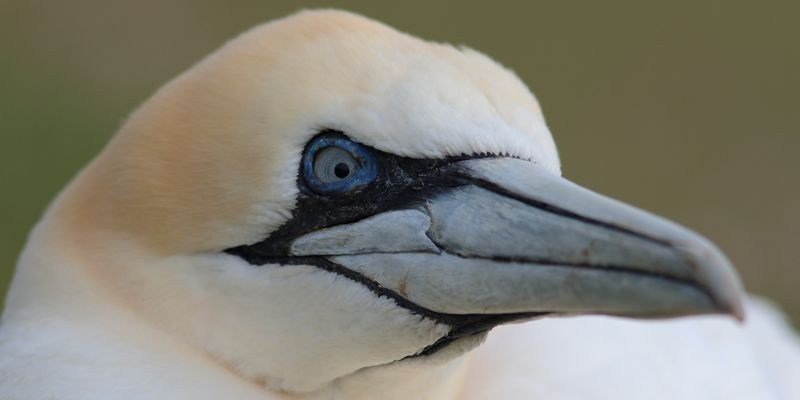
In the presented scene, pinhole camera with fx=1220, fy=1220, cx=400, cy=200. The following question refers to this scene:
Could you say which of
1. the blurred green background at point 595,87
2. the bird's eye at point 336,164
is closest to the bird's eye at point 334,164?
the bird's eye at point 336,164

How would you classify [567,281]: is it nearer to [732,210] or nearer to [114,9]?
[732,210]

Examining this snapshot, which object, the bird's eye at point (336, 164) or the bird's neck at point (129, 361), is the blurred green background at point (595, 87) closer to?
the bird's neck at point (129, 361)

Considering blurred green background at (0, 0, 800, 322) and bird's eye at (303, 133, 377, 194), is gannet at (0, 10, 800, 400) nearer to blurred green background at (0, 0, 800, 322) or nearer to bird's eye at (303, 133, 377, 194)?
bird's eye at (303, 133, 377, 194)

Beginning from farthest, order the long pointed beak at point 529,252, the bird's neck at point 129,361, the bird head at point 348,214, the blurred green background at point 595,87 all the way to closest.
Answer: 1. the blurred green background at point 595,87
2. the bird's neck at point 129,361
3. the bird head at point 348,214
4. the long pointed beak at point 529,252

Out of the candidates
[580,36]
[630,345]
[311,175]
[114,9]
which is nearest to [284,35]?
[311,175]

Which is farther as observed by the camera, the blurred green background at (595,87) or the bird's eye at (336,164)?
the blurred green background at (595,87)

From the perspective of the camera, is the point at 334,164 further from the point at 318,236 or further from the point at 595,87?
the point at 595,87
